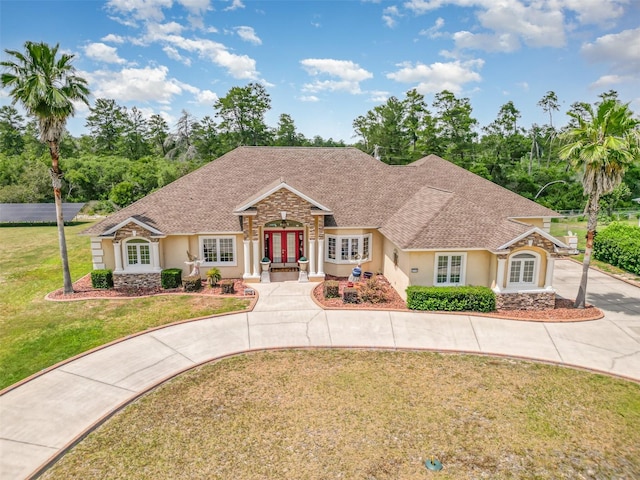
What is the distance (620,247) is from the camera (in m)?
25.0

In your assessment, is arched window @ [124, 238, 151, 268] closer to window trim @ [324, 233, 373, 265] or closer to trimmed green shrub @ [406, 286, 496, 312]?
window trim @ [324, 233, 373, 265]

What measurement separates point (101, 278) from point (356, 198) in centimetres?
1484

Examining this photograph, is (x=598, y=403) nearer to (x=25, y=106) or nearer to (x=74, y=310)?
(x=74, y=310)

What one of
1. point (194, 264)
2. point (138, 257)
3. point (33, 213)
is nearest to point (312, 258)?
point (194, 264)

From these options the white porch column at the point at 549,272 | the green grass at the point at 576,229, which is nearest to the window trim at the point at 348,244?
the white porch column at the point at 549,272

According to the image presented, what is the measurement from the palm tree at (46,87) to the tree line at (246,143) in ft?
81.5

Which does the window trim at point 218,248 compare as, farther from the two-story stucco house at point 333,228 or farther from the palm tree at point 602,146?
the palm tree at point 602,146

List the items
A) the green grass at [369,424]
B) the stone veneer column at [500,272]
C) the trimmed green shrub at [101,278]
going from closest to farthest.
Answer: the green grass at [369,424]
the stone veneer column at [500,272]
the trimmed green shrub at [101,278]

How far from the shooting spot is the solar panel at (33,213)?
135ft

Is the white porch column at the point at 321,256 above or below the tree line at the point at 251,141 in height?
below

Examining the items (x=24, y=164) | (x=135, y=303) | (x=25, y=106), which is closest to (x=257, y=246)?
(x=135, y=303)

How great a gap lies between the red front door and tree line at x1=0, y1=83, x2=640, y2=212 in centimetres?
2487

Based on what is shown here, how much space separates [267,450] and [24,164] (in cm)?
6260

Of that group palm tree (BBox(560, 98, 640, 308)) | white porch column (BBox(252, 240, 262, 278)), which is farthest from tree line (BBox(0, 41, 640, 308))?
white porch column (BBox(252, 240, 262, 278))
